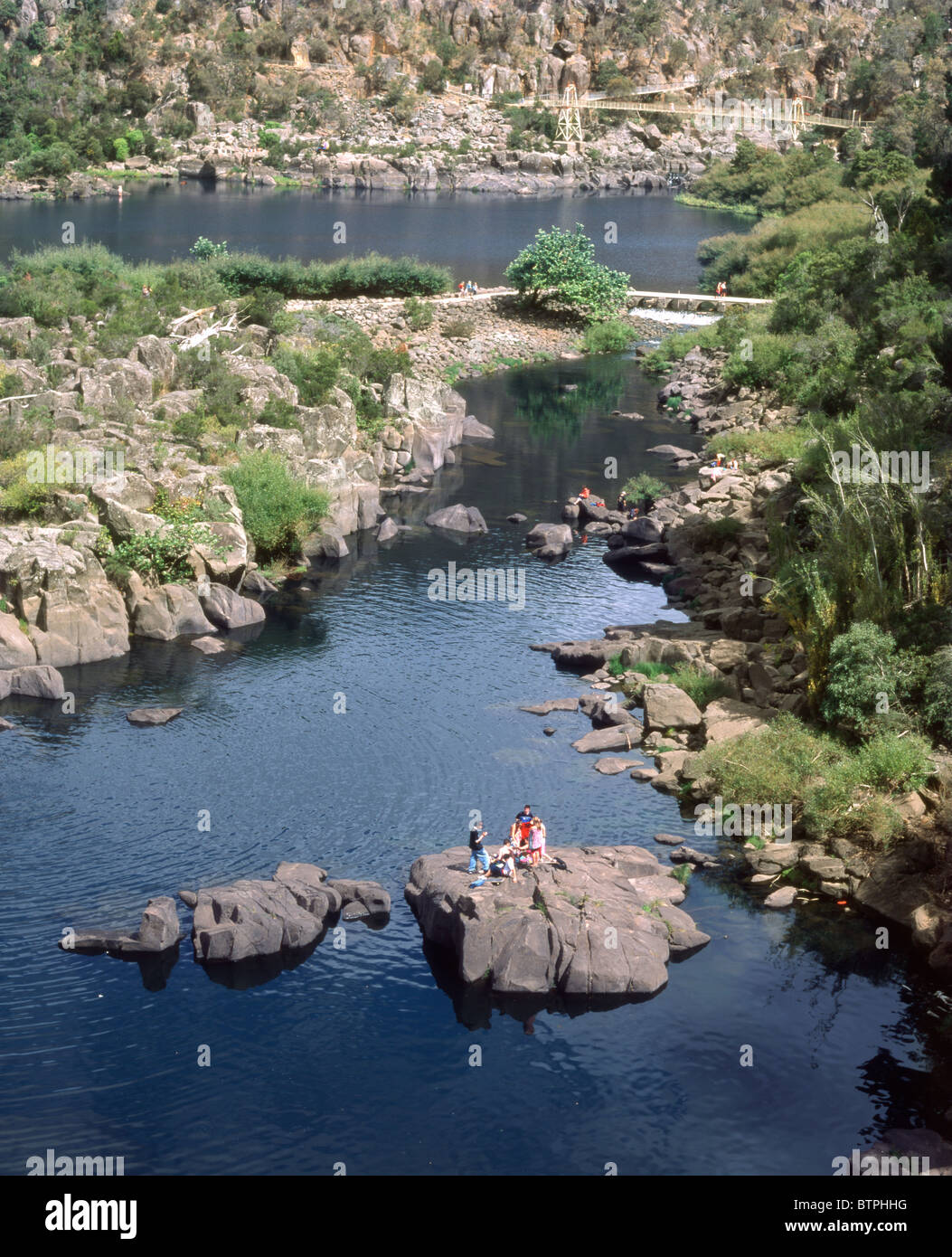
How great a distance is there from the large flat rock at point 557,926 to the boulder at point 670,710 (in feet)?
26.7

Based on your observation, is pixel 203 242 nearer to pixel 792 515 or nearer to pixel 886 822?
pixel 792 515

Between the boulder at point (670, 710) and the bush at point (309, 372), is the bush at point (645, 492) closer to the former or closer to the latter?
the bush at point (309, 372)

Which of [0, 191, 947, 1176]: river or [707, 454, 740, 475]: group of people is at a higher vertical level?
[707, 454, 740, 475]: group of people

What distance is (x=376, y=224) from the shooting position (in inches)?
5020

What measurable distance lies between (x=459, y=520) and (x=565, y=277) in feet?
130

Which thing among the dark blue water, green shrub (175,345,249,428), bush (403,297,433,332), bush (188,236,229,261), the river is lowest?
the river

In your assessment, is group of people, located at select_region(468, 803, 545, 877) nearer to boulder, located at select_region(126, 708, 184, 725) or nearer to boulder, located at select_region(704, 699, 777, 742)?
boulder, located at select_region(704, 699, 777, 742)

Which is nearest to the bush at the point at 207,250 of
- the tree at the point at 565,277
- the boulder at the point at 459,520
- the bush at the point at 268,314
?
the bush at the point at 268,314

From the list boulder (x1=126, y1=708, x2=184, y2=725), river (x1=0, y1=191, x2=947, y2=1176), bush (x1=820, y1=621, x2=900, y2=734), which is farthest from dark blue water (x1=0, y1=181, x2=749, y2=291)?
bush (x1=820, y1=621, x2=900, y2=734)

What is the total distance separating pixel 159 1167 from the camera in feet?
71.7

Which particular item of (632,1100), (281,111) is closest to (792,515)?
(632,1100)

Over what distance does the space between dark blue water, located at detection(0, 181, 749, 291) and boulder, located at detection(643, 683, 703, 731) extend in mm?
65574

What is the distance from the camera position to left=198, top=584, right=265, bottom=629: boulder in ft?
145
